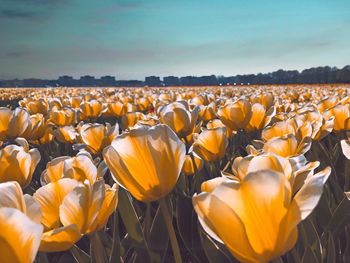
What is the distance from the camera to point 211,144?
7.48ft

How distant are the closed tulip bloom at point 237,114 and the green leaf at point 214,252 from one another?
164cm

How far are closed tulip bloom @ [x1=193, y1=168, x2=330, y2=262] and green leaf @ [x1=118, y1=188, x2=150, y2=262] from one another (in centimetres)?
67

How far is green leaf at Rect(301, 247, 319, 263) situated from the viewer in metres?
1.29

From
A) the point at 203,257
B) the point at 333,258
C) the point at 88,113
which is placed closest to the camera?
the point at 333,258

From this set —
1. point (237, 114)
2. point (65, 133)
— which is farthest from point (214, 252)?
point (65, 133)

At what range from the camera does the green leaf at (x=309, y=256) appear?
4.22 feet

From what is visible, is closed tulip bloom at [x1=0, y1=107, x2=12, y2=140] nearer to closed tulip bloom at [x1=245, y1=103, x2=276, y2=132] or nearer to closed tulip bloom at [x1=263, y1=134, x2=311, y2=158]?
closed tulip bloom at [x1=245, y1=103, x2=276, y2=132]

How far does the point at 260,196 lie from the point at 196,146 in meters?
1.43

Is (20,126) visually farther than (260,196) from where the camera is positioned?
Yes

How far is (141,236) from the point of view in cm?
159

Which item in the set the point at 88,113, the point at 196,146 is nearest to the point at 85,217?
the point at 196,146

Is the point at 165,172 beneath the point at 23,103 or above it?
above

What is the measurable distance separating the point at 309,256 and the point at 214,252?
324 mm

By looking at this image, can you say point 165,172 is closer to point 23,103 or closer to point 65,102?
point 65,102
